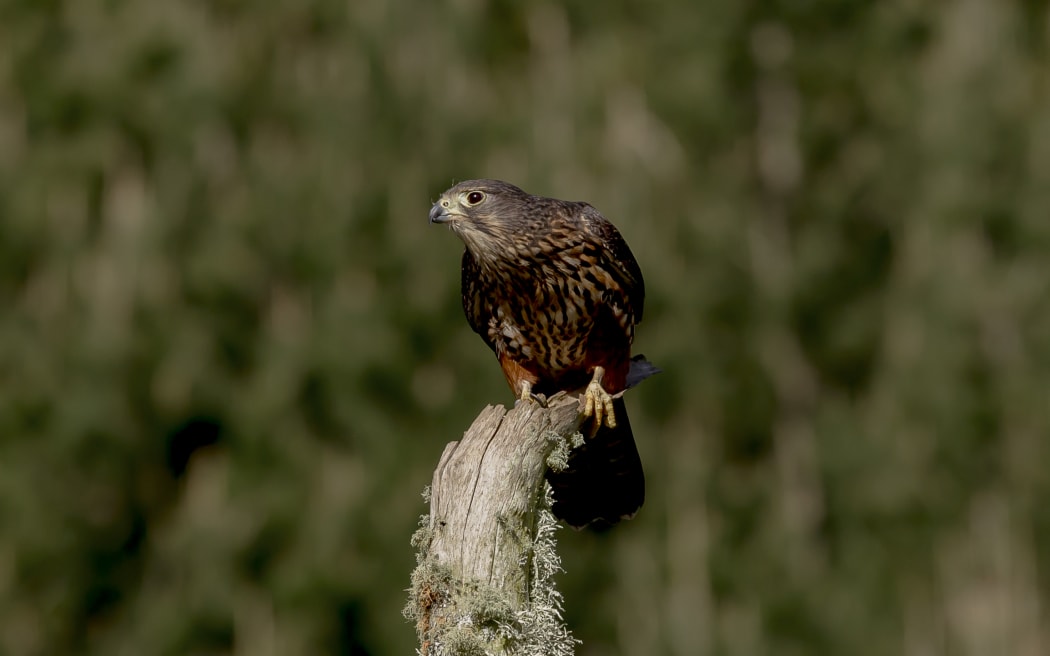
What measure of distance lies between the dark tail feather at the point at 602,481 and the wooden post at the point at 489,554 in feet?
2.66

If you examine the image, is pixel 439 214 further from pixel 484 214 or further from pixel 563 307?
pixel 563 307

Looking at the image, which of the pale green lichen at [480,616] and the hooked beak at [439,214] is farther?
the hooked beak at [439,214]

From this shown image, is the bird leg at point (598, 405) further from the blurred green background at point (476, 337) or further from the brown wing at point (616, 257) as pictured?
the blurred green background at point (476, 337)

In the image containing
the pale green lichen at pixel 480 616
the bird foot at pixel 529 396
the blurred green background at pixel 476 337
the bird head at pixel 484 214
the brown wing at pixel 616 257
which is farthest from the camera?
the blurred green background at pixel 476 337

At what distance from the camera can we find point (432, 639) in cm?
268

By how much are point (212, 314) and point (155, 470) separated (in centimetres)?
92

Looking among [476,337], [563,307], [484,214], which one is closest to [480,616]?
[563,307]

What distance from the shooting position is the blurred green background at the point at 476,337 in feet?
22.1

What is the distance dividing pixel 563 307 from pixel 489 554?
1145 mm

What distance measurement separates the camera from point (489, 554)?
105 inches

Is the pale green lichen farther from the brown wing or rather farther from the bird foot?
the brown wing

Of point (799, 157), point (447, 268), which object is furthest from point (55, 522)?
point (799, 157)

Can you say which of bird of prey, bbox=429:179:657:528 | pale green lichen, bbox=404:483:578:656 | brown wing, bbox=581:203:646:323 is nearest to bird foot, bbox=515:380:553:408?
bird of prey, bbox=429:179:657:528

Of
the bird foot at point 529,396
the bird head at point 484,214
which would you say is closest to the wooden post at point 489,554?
the bird foot at point 529,396
